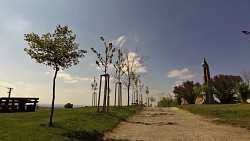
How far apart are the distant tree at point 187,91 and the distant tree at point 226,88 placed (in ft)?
34.8

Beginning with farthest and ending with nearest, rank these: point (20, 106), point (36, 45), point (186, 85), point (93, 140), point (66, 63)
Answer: point (186, 85) → point (20, 106) → point (66, 63) → point (36, 45) → point (93, 140)

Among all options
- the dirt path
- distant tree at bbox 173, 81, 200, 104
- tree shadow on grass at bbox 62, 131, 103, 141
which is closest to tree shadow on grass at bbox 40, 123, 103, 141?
tree shadow on grass at bbox 62, 131, 103, 141

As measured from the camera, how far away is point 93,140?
12.0 m

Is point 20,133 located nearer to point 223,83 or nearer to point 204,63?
point 223,83

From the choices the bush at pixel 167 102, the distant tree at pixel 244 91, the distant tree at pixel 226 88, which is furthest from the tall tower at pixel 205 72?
the distant tree at pixel 244 91

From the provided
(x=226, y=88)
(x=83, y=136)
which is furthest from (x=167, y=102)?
(x=83, y=136)

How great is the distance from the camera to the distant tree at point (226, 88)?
6328cm

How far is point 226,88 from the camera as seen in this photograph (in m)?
64.1

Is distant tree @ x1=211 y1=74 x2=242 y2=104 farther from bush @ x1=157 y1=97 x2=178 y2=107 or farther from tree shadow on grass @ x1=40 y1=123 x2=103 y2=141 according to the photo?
tree shadow on grass @ x1=40 y1=123 x2=103 y2=141

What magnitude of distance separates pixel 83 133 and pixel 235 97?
60.6m

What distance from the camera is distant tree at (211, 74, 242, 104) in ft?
208

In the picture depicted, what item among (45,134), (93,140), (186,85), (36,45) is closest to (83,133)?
(93,140)

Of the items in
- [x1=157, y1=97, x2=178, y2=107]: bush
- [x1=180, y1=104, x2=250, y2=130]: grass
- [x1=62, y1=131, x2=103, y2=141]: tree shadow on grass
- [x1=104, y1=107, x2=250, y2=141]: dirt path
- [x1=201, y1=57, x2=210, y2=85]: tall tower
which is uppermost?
[x1=201, y1=57, x2=210, y2=85]: tall tower

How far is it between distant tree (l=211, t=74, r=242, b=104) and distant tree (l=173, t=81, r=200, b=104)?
34.8 ft
